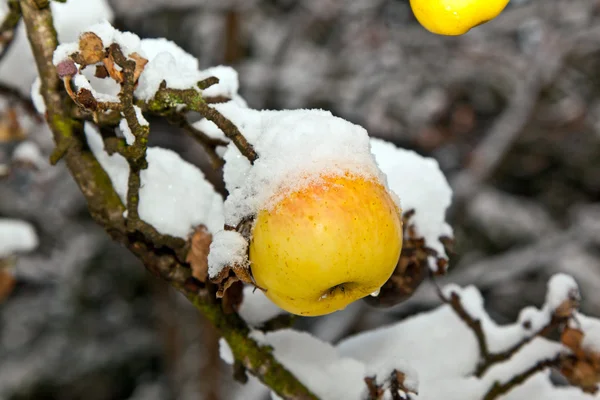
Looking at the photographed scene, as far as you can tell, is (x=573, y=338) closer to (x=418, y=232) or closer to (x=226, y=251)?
(x=418, y=232)

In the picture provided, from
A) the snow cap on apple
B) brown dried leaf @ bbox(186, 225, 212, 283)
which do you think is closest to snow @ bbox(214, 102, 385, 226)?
the snow cap on apple

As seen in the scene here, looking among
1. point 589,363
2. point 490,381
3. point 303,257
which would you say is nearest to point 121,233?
point 303,257

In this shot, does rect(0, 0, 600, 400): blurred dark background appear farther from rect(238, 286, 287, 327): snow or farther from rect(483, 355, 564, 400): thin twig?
rect(238, 286, 287, 327): snow

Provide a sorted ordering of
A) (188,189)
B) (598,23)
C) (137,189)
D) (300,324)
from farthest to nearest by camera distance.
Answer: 1. (300,324)
2. (598,23)
3. (188,189)
4. (137,189)

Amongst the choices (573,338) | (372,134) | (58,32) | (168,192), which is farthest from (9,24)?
(372,134)

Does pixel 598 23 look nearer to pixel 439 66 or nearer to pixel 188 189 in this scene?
pixel 439 66

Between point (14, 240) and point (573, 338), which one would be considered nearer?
point (573, 338)
